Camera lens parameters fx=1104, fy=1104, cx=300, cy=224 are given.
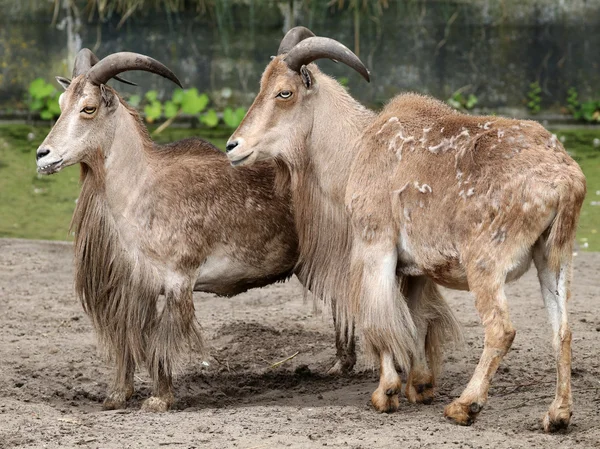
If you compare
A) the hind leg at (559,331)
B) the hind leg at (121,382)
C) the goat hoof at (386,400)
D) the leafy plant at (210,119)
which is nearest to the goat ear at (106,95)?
the hind leg at (121,382)

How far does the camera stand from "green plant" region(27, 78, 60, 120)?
14445 millimetres

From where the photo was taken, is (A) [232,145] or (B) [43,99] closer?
(A) [232,145]

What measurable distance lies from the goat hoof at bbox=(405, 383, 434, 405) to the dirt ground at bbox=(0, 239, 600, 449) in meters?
0.05

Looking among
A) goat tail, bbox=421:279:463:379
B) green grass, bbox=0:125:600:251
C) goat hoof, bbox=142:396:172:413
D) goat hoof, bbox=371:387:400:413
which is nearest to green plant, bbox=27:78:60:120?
green grass, bbox=0:125:600:251

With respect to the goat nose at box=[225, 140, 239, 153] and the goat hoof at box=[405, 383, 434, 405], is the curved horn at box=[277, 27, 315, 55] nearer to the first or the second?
the goat nose at box=[225, 140, 239, 153]

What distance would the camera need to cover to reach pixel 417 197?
20.5 feet

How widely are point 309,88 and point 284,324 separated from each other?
2356 millimetres

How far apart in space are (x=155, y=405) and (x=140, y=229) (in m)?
1.10

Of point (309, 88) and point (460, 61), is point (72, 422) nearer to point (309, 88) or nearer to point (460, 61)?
point (309, 88)

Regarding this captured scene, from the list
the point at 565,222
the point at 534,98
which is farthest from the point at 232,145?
the point at 534,98

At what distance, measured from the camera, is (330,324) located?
877cm

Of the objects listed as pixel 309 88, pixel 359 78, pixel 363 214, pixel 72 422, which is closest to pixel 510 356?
pixel 363 214

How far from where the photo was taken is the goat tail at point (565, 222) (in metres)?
5.70

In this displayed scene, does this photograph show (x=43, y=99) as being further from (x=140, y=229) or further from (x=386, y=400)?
(x=386, y=400)
